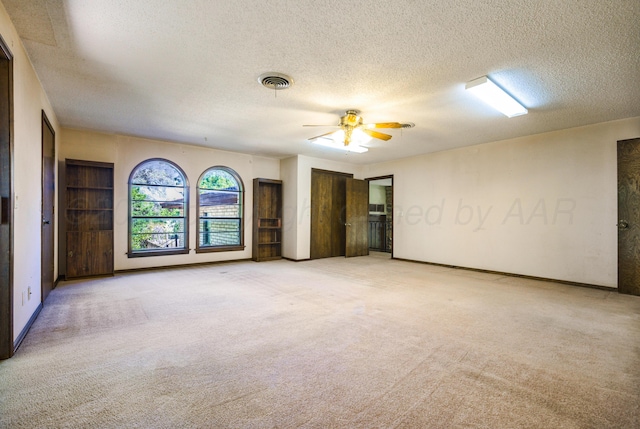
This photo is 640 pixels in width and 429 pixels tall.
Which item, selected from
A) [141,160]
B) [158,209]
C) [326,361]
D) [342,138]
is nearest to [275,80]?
[342,138]

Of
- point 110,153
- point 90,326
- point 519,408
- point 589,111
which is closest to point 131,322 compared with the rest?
point 90,326

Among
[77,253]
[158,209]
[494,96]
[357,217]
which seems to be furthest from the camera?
[357,217]

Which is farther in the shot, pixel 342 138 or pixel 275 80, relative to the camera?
pixel 342 138

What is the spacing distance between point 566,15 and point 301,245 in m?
6.07

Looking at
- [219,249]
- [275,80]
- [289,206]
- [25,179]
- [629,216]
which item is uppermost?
[275,80]

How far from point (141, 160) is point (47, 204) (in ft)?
6.40

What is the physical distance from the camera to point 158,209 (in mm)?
6211

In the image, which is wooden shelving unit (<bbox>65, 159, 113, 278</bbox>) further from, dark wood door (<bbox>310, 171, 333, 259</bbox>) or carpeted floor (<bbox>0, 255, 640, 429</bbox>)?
dark wood door (<bbox>310, 171, 333, 259</bbox>)

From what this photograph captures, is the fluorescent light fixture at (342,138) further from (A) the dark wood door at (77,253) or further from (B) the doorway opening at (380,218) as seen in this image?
(A) the dark wood door at (77,253)

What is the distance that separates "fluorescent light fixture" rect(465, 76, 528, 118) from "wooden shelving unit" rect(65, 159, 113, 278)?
5963 millimetres

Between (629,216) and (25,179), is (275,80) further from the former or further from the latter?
(629,216)

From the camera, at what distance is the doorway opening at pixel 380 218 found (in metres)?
9.83

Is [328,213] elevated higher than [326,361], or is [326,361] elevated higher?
[328,213]

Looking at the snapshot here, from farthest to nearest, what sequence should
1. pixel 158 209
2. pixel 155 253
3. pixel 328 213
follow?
pixel 328 213 → pixel 158 209 → pixel 155 253
